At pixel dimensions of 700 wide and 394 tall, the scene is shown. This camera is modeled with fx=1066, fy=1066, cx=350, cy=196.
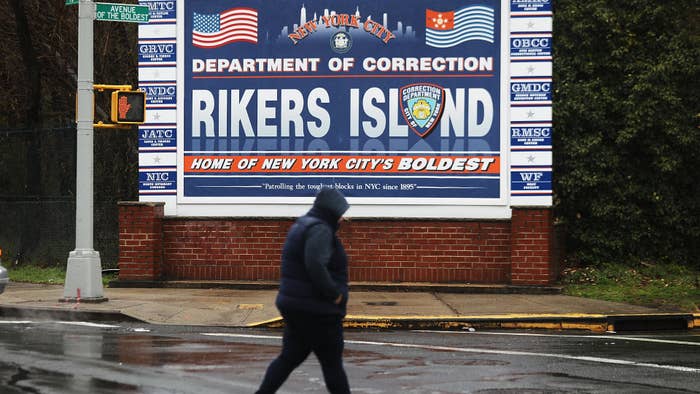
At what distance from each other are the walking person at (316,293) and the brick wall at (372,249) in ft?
33.9

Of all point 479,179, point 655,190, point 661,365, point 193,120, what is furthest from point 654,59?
point 661,365

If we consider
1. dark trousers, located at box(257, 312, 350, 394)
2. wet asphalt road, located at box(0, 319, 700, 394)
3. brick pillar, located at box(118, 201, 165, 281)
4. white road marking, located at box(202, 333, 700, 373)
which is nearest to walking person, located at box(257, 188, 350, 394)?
dark trousers, located at box(257, 312, 350, 394)

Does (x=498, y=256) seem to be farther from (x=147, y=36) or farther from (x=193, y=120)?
(x=147, y=36)

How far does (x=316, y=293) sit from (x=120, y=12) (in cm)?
929

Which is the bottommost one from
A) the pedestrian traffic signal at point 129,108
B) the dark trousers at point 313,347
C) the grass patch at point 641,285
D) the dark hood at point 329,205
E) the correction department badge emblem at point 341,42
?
the grass patch at point 641,285

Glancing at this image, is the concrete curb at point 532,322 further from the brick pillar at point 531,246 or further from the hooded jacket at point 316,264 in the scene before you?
the hooded jacket at point 316,264

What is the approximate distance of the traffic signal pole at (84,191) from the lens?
15.2 metres

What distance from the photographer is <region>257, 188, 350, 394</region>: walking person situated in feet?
23.9

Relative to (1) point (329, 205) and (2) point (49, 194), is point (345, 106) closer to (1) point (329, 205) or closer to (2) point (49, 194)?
(2) point (49, 194)

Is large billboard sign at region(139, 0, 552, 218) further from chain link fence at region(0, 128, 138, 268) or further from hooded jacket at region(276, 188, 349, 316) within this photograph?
hooded jacket at region(276, 188, 349, 316)

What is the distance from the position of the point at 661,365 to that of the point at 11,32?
20988 millimetres

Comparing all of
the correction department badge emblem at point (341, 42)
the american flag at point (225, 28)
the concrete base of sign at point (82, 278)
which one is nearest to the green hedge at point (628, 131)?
the correction department badge emblem at point (341, 42)

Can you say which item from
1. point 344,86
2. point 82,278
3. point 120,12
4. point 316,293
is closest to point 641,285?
point 344,86

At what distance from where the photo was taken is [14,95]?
27047 mm
